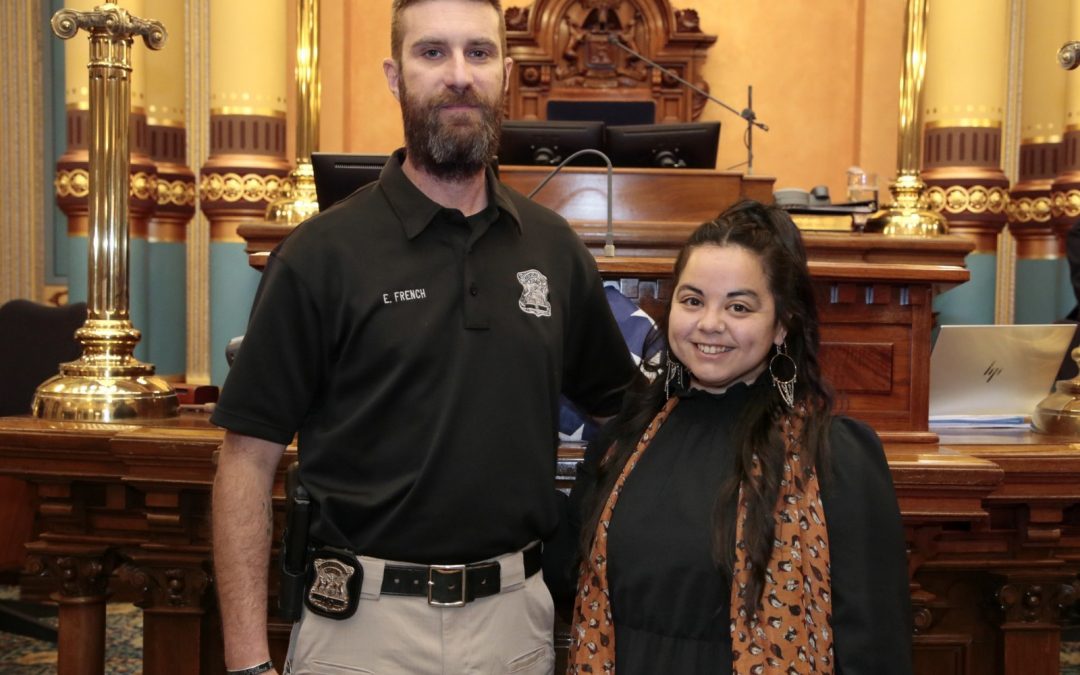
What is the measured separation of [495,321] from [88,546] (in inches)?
68.7

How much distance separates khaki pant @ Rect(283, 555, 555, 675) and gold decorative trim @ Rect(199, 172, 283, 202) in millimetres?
5194

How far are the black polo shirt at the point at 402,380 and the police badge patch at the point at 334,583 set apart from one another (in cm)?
3

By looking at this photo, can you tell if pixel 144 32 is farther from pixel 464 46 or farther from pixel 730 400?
pixel 730 400

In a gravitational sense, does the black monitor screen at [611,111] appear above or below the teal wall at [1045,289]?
above

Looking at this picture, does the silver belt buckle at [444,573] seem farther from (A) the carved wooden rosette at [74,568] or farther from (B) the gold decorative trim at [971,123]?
(B) the gold decorative trim at [971,123]

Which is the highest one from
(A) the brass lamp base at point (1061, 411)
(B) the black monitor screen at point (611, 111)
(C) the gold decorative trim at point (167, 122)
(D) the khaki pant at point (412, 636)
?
(B) the black monitor screen at point (611, 111)

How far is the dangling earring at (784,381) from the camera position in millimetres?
1998

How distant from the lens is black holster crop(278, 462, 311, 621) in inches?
76.4

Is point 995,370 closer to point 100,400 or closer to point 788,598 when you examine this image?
point 788,598

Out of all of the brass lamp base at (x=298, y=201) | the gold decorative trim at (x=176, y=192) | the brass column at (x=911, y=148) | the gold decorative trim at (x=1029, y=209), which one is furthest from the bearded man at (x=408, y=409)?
the gold decorative trim at (x=1029, y=209)

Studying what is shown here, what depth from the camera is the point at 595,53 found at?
7.87 meters

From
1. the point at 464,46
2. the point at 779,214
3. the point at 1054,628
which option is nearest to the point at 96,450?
the point at 464,46

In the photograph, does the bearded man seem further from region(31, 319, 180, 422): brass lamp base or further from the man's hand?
region(31, 319, 180, 422): brass lamp base

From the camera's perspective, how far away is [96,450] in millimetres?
2975
